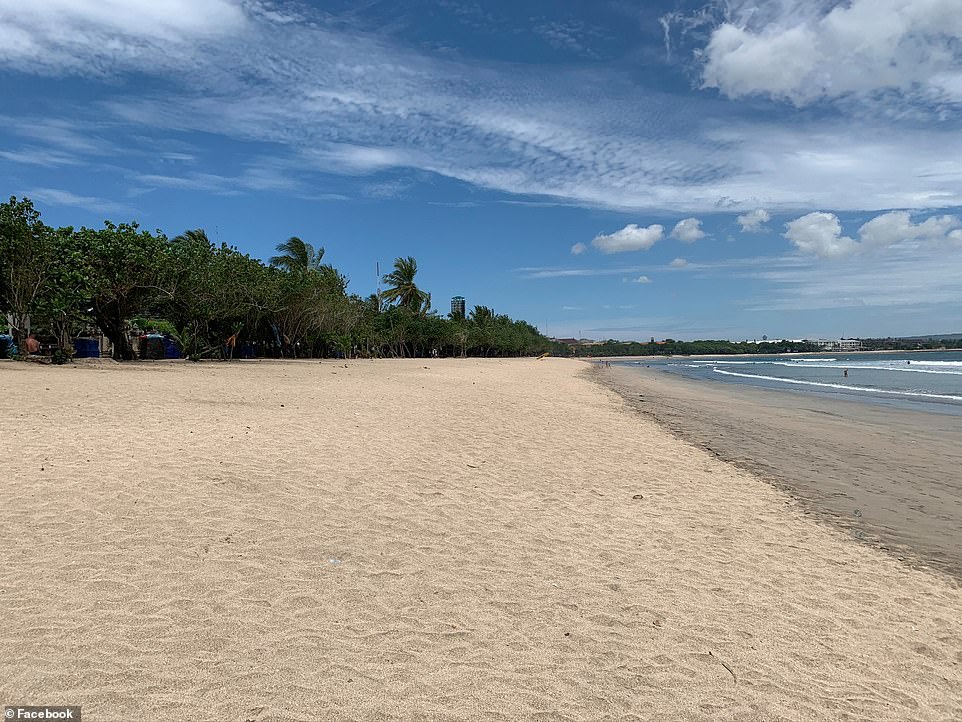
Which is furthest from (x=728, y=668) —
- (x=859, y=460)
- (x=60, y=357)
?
(x=60, y=357)

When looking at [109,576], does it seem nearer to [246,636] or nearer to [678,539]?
[246,636]

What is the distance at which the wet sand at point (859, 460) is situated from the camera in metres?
6.38

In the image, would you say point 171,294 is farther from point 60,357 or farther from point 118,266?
point 60,357

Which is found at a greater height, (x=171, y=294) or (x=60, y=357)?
(x=171, y=294)

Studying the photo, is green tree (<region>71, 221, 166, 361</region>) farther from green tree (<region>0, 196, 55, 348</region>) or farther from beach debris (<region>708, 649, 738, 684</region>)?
beach debris (<region>708, 649, 738, 684</region>)

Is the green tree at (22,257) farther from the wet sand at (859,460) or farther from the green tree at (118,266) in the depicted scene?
the wet sand at (859,460)

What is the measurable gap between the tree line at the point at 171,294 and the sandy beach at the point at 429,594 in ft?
48.1

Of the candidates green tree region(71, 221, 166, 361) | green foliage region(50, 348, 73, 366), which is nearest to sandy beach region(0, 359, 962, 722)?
green foliage region(50, 348, 73, 366)

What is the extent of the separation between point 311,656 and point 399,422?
8018 mm

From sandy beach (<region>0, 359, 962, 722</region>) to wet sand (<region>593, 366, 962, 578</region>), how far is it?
59 centimetres

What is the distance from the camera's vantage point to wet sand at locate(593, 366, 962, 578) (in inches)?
251

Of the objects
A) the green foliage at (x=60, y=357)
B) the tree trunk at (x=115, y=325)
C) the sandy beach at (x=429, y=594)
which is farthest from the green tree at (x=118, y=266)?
the sandy beach at (x=429, y=594)

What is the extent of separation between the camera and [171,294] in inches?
989

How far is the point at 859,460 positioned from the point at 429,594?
30.4 feet
